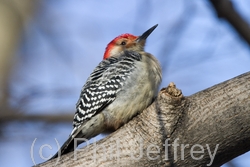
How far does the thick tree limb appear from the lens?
10.5 feet

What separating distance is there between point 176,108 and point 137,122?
47cm

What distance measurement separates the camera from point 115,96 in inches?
180

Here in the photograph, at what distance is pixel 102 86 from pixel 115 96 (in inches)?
11.0

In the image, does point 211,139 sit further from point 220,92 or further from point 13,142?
point 13,142

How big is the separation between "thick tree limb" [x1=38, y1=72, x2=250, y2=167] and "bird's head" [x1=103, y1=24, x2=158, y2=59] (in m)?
2.85

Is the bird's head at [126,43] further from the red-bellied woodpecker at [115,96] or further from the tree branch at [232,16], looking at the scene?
the tree branch at [232,16]

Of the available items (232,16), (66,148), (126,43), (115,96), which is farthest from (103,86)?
(232,16)

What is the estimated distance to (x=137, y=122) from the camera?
3496 millimetres

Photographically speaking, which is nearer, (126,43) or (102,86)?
(102,86)

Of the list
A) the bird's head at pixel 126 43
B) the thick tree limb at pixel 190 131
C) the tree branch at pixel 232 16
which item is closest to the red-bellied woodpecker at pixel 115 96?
the thick tree limb at pixel 190 131

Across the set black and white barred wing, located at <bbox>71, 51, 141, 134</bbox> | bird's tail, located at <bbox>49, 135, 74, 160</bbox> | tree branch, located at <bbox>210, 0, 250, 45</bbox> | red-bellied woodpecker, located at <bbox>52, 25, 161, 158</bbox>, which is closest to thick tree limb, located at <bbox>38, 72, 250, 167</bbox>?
bird's tail, located at <bbox>49, 135, 74, 160</bbox>

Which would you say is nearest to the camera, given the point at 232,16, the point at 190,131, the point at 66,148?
the point at 232,16

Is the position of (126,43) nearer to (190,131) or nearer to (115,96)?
(115,96)

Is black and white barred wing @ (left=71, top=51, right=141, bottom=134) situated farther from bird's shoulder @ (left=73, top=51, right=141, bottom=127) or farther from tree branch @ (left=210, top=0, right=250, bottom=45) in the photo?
tree branch @ (left=210, top=0, right=250, bottom=45)
